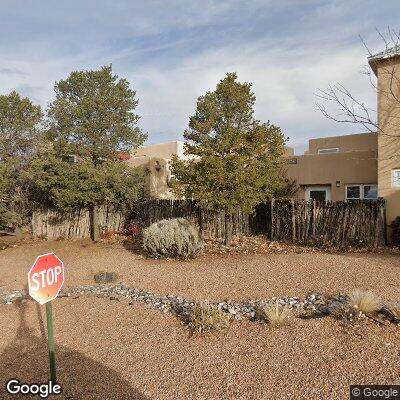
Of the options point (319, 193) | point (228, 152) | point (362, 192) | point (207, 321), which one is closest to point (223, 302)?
point (207, 321)

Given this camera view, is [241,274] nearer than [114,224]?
Yes

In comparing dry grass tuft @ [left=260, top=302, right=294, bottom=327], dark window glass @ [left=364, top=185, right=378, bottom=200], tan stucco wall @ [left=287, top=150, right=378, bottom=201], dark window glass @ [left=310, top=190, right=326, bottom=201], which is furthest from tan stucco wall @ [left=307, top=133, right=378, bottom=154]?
dry grass tuft @ [left=260, top=302, right=294, bottom=327]

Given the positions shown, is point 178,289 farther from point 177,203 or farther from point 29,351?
point 177,203

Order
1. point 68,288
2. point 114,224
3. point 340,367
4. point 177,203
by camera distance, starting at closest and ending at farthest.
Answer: point 340,367
point 68,288
point 177,203
point 114,224

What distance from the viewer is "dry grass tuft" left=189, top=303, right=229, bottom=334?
18.2 feet

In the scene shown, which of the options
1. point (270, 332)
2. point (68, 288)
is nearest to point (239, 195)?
point (68, 288)

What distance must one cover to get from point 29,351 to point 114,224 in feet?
36.9

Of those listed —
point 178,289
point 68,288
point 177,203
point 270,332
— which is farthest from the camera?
point 177,203

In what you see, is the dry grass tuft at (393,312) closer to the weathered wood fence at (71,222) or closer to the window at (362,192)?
the window at (362,192)

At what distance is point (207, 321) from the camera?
18.3ft

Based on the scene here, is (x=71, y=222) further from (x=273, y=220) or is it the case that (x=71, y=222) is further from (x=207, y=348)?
(x=207, y=348)

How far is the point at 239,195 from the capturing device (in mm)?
12305

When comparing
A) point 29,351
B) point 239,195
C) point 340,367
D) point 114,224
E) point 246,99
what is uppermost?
point 246,99

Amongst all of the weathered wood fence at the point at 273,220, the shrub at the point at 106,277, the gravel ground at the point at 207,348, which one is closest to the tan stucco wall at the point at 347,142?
the weathered wood fence at the point at 273,220
